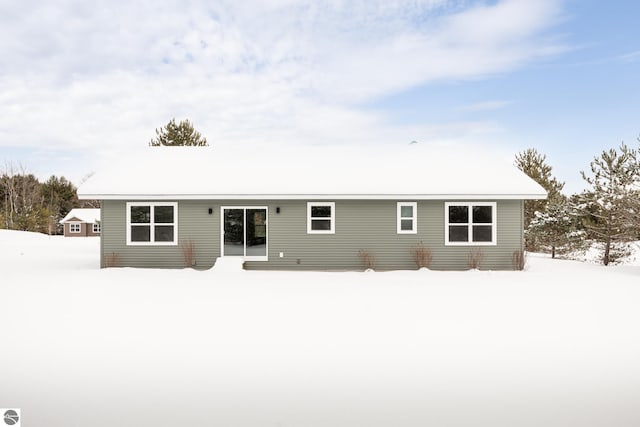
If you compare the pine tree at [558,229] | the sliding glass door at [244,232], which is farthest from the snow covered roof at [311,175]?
the pine tree at [558,229]

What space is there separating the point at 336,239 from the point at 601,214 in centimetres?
1294

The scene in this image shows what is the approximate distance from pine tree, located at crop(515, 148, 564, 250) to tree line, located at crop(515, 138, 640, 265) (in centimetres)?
165

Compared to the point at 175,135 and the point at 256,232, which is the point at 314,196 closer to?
the point at 256,232

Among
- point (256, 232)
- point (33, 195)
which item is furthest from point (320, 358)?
point (33, 195)

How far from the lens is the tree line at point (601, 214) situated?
17422mm

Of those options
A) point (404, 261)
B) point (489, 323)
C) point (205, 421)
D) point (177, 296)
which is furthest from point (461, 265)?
point (205, 421)

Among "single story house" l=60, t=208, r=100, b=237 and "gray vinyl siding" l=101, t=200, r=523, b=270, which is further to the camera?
"single story house" l=60, t=208, r=100, b=237

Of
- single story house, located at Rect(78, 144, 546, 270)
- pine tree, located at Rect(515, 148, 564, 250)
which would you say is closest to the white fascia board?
single story house, located at Rect(78, 144, 546, 270)

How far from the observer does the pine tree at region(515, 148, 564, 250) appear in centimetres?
2536

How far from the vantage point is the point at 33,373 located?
15.1 feet

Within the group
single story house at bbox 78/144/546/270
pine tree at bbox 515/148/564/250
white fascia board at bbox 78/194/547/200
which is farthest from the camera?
pine tree at bbox 515/148/564/250

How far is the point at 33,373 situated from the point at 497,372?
4.97 m

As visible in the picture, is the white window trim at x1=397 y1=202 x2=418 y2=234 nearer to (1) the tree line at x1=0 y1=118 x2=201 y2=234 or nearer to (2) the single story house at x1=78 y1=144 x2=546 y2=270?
(2) the single story house at x1=78 y1=144 x2=546 y2=270

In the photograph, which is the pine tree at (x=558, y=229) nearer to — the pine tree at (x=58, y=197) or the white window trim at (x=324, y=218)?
the white window trim at (x=324, y=218)
